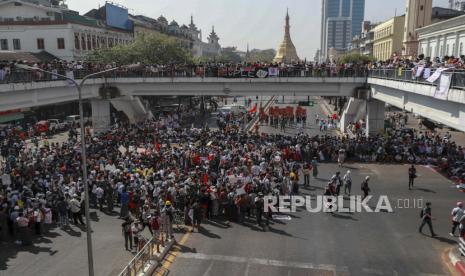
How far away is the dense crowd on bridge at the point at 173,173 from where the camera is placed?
15773 millimetres

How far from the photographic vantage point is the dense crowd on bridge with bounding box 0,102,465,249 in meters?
15.8

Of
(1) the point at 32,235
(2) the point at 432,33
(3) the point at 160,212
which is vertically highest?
(2) the point at 432,33

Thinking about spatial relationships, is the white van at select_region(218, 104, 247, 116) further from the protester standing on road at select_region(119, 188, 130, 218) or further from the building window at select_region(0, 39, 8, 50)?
the protester standing on road at select_region(119, 188, 130, 218)

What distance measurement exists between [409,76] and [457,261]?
40.3 feet

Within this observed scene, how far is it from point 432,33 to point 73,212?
156 feet

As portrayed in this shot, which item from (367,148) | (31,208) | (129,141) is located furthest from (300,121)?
(31,208)

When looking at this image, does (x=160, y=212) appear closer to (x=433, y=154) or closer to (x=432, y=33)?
(x=433, y=154)

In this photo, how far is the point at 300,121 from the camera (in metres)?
44.2

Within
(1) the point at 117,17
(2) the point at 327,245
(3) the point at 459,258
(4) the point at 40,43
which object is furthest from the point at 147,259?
(1) the point at 117,17

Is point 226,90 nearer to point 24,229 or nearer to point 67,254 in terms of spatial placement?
point 24,229

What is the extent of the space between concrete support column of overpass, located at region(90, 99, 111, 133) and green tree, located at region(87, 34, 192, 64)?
31.3ft

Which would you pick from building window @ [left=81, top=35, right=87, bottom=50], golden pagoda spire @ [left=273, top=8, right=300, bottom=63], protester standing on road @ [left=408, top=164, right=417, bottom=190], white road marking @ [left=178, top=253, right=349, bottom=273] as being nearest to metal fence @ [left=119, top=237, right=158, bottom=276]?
white road marking @ [left=178, top=253, right=349, bottom=273]

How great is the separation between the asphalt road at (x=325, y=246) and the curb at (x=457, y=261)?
0.31 metres

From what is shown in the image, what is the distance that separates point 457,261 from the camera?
12867 mm
